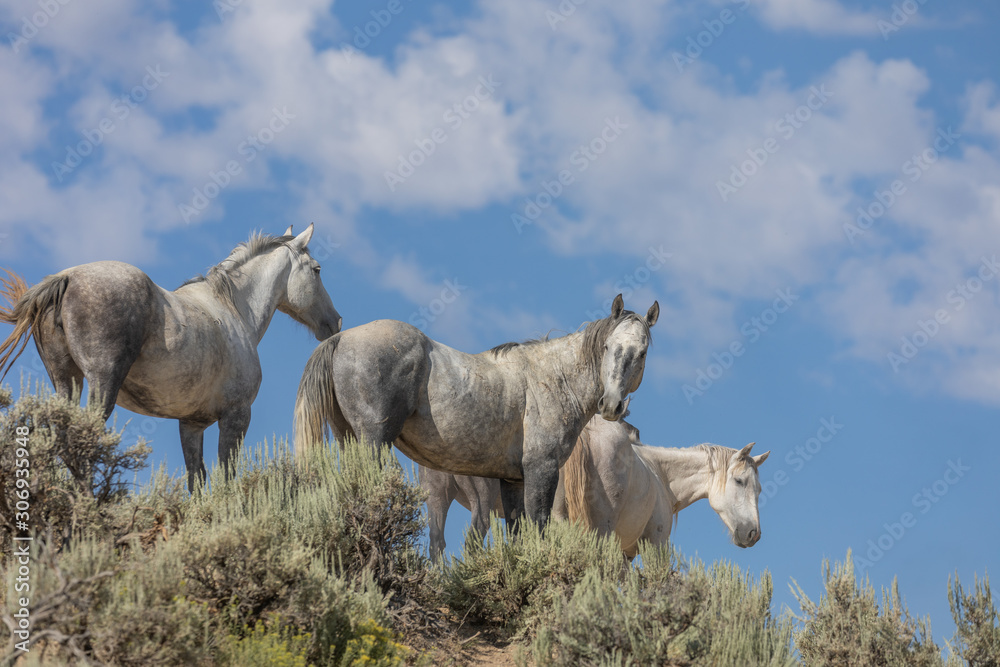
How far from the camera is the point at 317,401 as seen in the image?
309 inches

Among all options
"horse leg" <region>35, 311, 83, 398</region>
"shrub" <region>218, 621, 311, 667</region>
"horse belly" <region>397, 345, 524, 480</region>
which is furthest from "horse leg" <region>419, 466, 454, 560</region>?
"shrub" <region>218, 621, 311, 667</region>

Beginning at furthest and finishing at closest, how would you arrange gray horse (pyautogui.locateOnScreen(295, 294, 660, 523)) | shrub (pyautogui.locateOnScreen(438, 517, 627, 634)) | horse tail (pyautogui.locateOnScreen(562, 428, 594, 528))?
horse tail (pyautogui.locateOnScreen(562, 428, 594, 528))
gray horse (pyautogui.locateOnScreen(295, 294, 660, 523))
shrub (pyautogui.locateOnScreen(438, 517, 627, 634))

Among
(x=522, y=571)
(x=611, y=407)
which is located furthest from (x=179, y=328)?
→ (x=611, y=407)

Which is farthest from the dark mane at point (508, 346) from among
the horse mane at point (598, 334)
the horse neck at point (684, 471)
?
the horse neck at point (684, 471)

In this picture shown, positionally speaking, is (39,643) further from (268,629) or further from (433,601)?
(433,601)

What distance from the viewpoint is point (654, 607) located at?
631cm

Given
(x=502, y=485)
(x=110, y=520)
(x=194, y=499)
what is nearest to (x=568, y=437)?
(x=502, y=485)

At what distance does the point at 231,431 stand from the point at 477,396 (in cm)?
276

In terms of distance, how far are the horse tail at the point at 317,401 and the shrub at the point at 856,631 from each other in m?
4.28

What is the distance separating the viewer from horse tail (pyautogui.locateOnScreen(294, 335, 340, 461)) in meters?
7.82

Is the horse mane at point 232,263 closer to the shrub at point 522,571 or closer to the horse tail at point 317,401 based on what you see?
the horse tail at point 317,401

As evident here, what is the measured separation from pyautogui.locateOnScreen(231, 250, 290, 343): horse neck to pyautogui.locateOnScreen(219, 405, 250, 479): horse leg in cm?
99

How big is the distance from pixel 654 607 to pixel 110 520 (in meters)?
3.75

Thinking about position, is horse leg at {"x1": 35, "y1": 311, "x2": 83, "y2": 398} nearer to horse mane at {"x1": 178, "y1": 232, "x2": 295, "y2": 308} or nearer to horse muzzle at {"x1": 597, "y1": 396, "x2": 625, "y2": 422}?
horse mane at {"x1": 178, "y1": 232, "x2": 295, "y2": 308}
